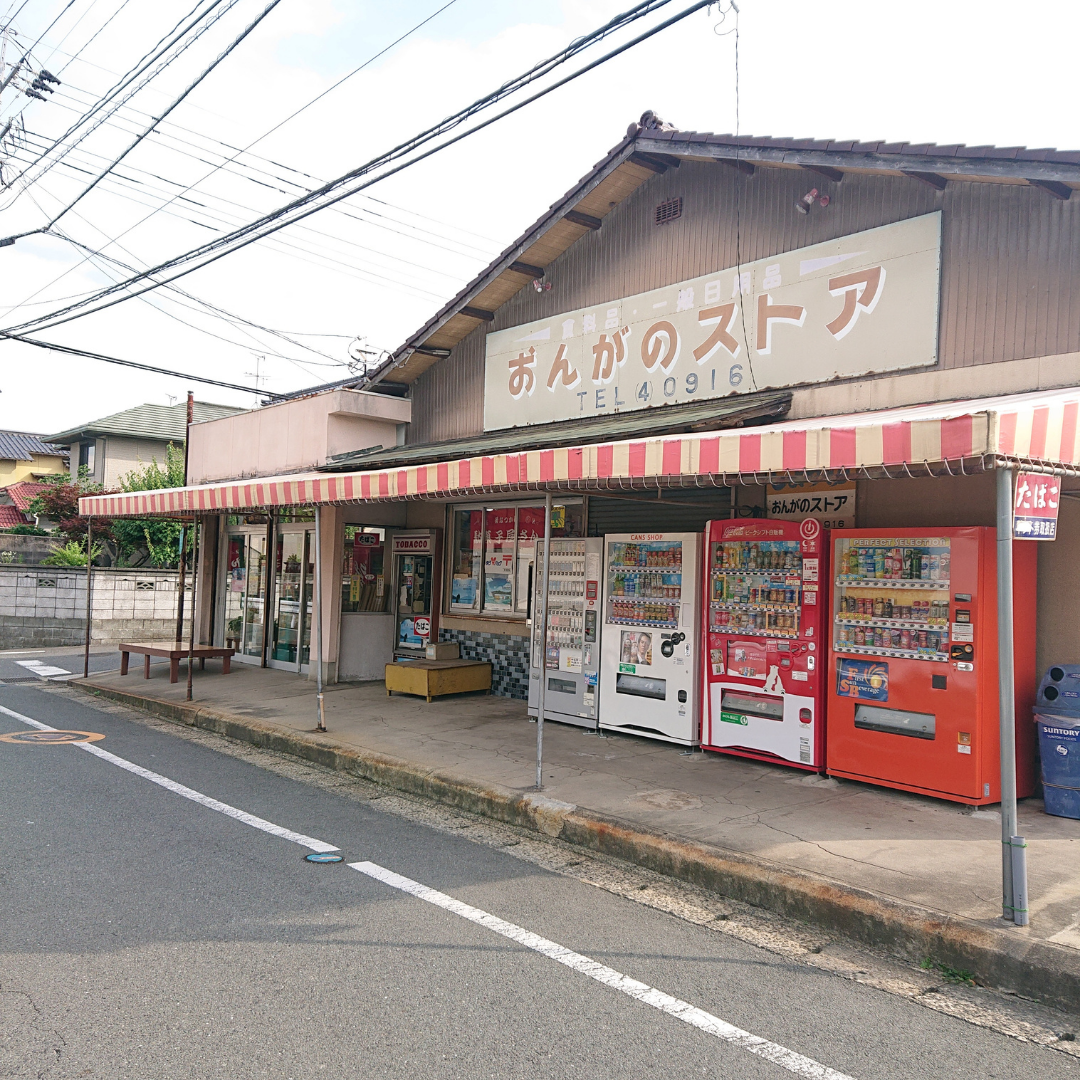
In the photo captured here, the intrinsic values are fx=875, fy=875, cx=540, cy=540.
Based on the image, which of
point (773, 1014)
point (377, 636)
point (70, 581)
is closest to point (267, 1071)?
point (773, 1014)

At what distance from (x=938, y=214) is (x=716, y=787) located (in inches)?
199

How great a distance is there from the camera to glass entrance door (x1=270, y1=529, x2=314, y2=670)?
1391 cm

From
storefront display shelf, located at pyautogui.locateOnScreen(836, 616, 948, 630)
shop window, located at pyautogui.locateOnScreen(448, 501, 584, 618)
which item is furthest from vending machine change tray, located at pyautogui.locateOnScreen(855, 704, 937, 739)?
shop window, located at pyautogui.locateOnScreen(448, 501, 584, 618)

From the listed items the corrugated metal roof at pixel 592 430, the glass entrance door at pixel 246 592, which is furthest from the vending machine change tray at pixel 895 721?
the glass entrance door at pixel 246 592

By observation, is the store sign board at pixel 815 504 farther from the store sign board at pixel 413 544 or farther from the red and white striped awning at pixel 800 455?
the store sign board at pixel 413 544

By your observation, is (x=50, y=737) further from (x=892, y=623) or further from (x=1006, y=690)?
(x=1006, y=690)

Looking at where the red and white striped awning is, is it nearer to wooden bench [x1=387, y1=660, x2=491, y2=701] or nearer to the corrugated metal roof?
the corrugated metal roof

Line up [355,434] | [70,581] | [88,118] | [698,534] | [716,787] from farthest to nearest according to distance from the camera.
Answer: [70,581] < [355,434] < [88,118] < [698,534] < [716,787]

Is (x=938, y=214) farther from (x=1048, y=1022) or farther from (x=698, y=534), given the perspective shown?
(x=1048, y=1022)

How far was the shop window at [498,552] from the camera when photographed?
11001 mm

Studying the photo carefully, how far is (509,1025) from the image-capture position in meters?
3.60

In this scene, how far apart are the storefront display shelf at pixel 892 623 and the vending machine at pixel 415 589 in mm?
6741

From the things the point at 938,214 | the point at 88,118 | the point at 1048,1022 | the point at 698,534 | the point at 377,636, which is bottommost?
the point at 1048,1022

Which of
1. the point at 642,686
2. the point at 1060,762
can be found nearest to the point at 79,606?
the point at 642,686
